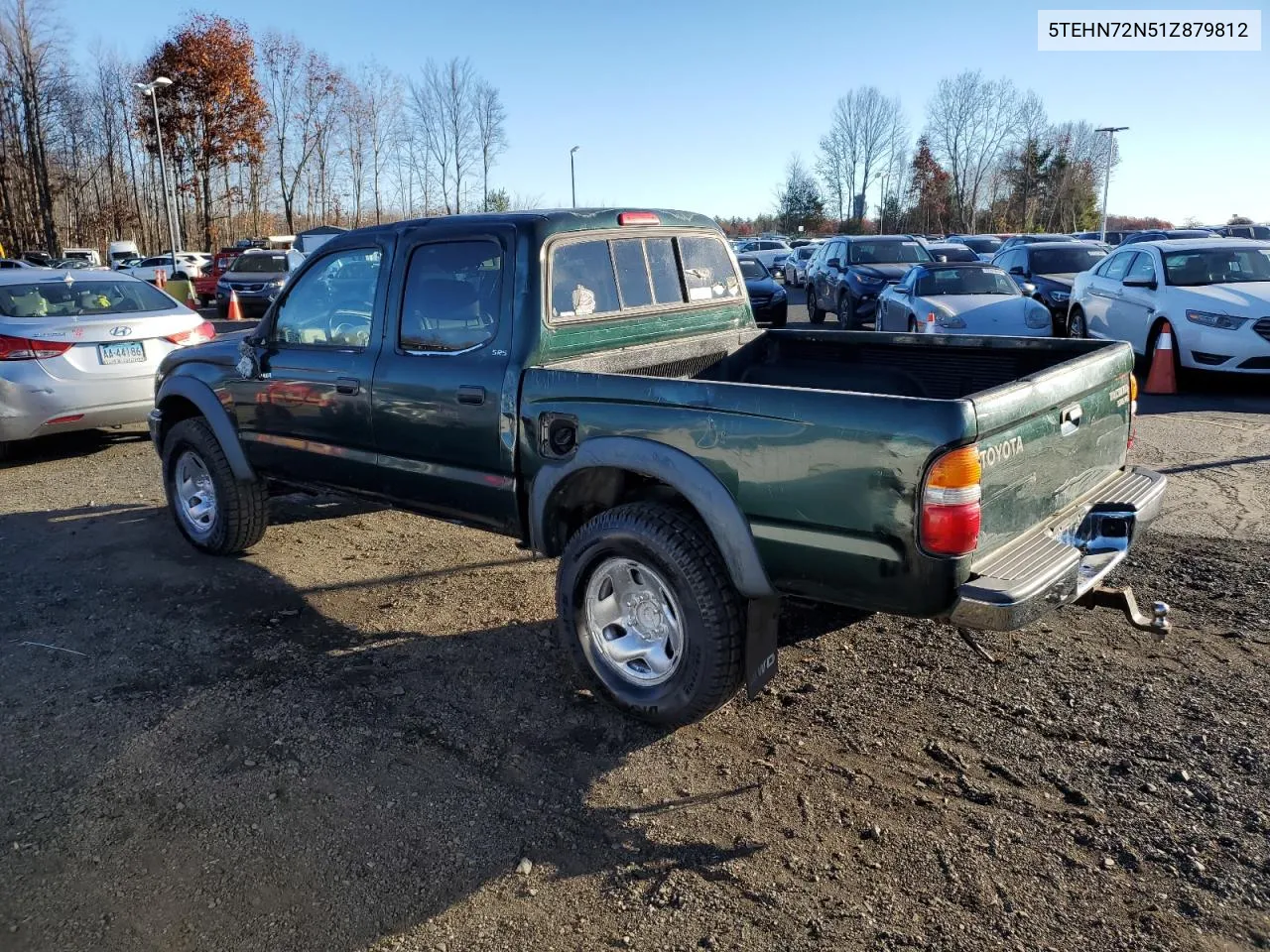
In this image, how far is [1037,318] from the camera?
37.2 feet

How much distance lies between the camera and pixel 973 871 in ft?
9.09

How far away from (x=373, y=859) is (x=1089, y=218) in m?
60.9

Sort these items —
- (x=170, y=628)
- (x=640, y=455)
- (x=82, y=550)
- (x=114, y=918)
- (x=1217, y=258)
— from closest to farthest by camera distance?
1. (x=114, y=918)
2. (x=640, y=455)
3. (x=170, y=628)
4. (x=82, y=550)
5. (x=1217, y=258)

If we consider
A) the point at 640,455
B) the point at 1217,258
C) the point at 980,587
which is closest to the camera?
the point at 980,587

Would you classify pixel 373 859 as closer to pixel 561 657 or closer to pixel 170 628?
pixel 561 657

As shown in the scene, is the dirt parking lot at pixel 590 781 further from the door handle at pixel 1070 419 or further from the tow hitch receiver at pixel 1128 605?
the door handle at pixel 1070 419

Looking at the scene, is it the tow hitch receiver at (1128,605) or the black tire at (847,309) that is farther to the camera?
the black tire at (847,309)

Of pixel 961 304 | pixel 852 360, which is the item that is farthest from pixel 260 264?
pixel 852 360

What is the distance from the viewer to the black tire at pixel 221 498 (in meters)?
5.56

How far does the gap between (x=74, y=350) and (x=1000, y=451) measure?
7.59 meters

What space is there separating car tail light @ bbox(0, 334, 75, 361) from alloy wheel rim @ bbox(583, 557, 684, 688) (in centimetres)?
624

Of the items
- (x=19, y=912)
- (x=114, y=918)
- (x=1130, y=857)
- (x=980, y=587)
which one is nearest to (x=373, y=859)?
(x=114, y=918)

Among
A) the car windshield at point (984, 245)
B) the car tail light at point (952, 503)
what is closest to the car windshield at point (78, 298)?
the car tail light at point (952, 503)

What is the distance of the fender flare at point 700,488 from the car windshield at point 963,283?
9582 millimetres
